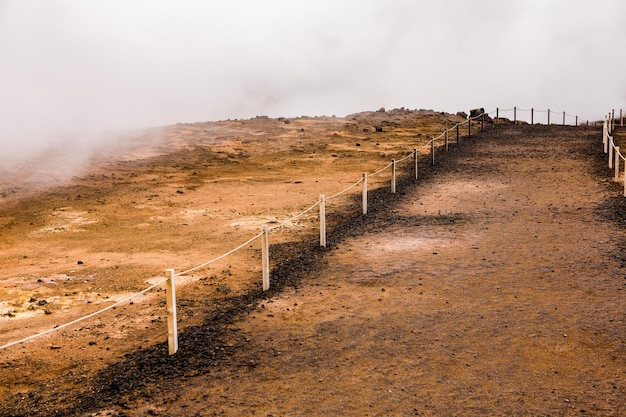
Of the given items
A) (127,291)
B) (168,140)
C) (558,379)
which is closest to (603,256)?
(558,379)

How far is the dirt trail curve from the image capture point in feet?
20.7

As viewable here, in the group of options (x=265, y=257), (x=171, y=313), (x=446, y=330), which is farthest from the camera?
(x=265, y=257)

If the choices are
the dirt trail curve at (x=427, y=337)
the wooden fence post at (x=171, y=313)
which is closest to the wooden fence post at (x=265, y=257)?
the dirt trail curve at (x=427, y=337)

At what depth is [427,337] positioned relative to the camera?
25.8 feet

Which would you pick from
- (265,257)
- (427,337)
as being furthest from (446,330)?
(265,257)

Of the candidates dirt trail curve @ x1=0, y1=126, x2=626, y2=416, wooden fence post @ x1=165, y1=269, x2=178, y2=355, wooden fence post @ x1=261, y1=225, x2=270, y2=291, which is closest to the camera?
dirt trail curve @ x1=0, y1=126, x2=626, y2=416

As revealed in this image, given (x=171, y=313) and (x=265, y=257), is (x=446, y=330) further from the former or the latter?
(x=171, y=313)

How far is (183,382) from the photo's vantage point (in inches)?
270

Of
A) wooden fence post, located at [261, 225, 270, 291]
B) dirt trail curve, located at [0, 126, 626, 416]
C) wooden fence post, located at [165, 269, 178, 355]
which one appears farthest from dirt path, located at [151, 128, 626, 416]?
wooden fence post, located at [165, 269, 178, 355]

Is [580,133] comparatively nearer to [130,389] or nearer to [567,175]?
[567,175]

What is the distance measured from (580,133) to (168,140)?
849 inches

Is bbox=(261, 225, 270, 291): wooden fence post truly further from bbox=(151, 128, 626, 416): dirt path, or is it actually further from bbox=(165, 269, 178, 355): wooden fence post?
bbox=(165, 269, 178, 355): wooden fence post

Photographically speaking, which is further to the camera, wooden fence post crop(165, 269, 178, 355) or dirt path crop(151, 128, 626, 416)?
wooden fence post crop(165, 269, 178, 355)

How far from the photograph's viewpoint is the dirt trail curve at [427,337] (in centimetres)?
630
